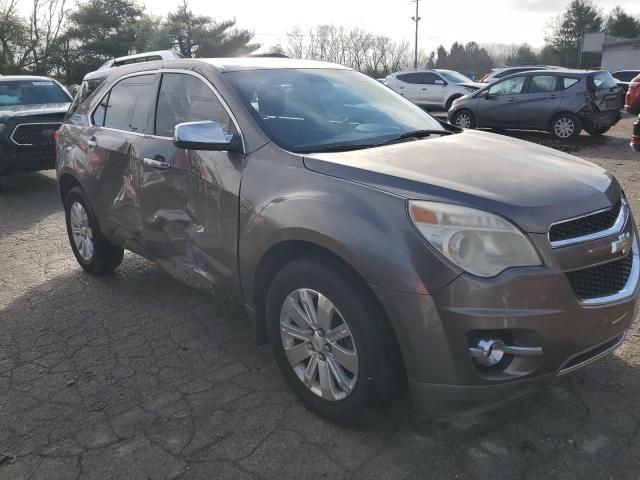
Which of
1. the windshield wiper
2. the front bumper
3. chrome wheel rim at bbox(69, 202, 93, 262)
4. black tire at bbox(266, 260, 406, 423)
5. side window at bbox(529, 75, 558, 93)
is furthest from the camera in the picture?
side window at bbox(529, 75, 558, 93)

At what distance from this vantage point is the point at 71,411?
2.92 m

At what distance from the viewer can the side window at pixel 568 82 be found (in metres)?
11.8

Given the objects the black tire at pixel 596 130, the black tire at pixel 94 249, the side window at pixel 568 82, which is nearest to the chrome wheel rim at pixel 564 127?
the black tire at pixel 596 130

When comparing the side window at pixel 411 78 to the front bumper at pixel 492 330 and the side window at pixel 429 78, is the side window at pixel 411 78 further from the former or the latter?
the front bumper at pixel 492 330

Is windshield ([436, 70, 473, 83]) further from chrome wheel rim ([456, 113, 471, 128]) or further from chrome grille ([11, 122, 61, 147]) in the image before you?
chrome grille ([11, 122, 61, 147])

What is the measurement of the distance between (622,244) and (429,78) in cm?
1672

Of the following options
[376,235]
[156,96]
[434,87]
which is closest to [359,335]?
[376,235]

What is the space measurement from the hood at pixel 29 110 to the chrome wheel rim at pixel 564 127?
390 inches

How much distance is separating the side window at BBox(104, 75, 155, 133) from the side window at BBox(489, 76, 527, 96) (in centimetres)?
1073

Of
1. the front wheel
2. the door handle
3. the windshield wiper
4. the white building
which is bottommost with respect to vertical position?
the front wheel

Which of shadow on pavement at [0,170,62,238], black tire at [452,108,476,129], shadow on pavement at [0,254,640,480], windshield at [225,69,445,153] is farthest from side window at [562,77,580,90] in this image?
shadow on pavement at [0,170,62,238]

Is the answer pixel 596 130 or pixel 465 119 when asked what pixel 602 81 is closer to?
pixel 596 130

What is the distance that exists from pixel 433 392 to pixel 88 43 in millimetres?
39089

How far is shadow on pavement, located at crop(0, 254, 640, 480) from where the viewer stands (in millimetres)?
2422
